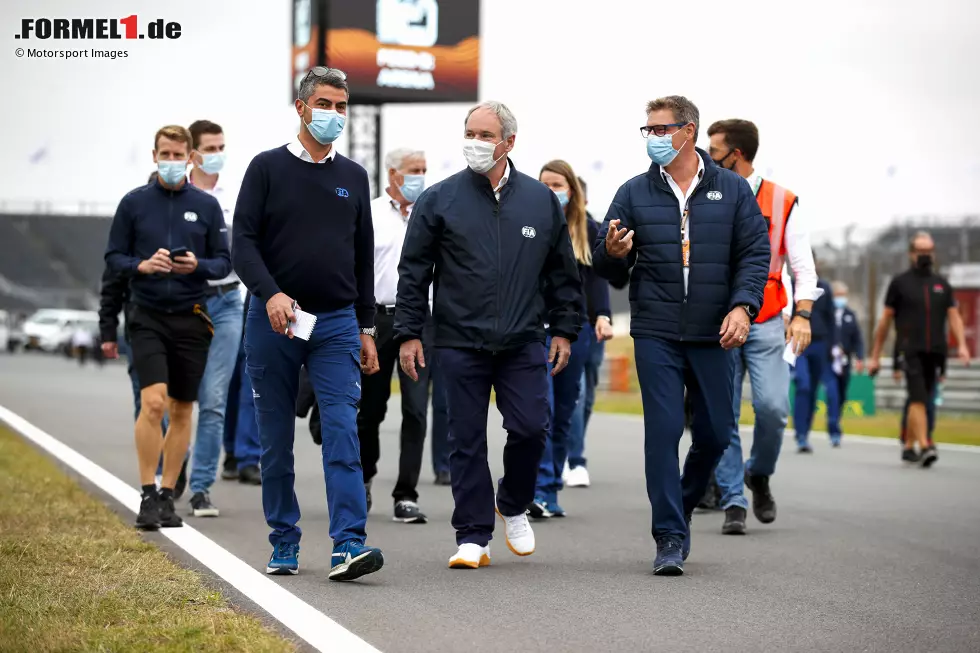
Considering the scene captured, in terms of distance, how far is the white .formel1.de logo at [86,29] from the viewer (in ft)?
52.6

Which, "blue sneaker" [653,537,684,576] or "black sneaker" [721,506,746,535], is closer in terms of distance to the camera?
"blue sneaker" [653,537,684,576]

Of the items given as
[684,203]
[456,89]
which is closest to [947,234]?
[456,89]

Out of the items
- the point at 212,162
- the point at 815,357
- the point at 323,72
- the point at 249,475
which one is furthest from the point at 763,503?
the point at 815,357

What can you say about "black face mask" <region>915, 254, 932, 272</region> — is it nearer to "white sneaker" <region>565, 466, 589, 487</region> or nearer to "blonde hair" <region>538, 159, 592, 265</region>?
"white sneaker" <region>565, 466, 589, 487</region>

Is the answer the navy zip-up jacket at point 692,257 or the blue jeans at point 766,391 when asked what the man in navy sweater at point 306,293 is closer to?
the navy zip-up jacket at point 692,257

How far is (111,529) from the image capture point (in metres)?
8.23

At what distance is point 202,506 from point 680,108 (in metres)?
3.70

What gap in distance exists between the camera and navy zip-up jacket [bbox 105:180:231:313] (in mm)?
8750

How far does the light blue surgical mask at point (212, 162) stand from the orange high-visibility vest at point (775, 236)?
3476mm

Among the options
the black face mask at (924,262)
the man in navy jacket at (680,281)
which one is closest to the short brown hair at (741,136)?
the man in navy jacket at (680,281)

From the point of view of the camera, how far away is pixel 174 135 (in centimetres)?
899

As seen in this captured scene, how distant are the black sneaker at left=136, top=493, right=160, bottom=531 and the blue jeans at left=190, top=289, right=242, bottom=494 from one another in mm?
925

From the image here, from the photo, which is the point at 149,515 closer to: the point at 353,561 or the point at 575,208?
the point at 353,561

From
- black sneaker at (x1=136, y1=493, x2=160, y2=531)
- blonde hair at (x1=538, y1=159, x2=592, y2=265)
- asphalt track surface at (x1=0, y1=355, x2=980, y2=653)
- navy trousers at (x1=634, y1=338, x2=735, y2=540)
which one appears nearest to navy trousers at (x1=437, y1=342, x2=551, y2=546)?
asphalt track surface at (x1=0, y1=355, x2=980, y2=653)
